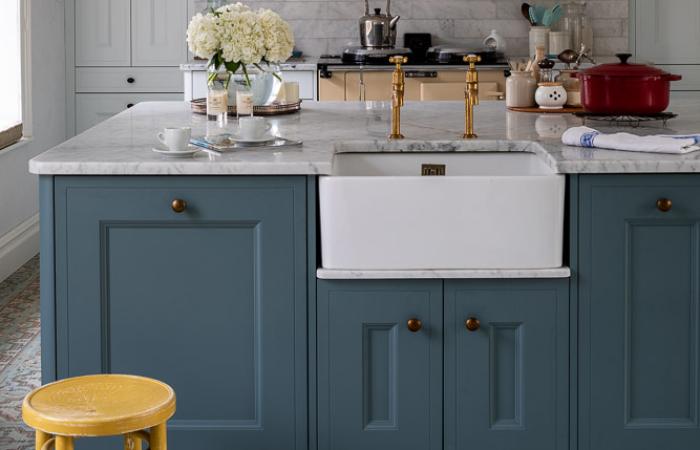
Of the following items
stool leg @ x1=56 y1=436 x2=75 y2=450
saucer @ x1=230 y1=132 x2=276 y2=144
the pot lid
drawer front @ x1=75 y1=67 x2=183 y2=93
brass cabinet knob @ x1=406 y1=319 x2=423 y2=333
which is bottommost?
stool leg @ x1=56 y1=436 x2=75 y2=450

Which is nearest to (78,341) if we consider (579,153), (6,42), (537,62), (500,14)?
(579,153)

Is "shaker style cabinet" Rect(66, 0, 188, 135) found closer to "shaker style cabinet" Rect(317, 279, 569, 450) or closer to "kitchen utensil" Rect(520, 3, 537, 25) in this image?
"kitchen utensil" Rect(520, 3, 537, 25)

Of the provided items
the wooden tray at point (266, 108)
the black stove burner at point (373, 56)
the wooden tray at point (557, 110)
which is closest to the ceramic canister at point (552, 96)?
the wooden tray at point (557, 110)

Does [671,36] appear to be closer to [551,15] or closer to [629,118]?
[551,15]

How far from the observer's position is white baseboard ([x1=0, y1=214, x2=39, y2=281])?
5.42 meters

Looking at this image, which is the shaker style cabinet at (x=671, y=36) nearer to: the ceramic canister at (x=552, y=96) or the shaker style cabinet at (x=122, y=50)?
the shaker style cabinet at (x=122, y=50)

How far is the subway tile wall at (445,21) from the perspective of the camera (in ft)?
22.7

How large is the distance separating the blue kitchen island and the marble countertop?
0.01 meters

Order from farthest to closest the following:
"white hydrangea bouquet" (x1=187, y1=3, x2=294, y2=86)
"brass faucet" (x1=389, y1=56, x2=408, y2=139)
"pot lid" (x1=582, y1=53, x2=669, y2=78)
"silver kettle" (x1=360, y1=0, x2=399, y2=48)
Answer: "silver kettle" (x1=360, y1=0, x2=399, y2=48), "white hydrangea bouquet" (x1=187, y1=3, x2=294, y2=86), "pot lid" (x1=582, y1=53, x2=669, y2=78), "brass faucet" (x1=389, y1=56, x2=408, y2=139)

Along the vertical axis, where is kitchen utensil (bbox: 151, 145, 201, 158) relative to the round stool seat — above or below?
above

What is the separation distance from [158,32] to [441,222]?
174 inches

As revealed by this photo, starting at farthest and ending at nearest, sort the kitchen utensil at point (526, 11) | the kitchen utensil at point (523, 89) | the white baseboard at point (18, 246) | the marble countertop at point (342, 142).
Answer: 1. the kitchen utensil at point (526, 11)
2. the white baseboard at point (18, 246)
3. the kitchen utensil at point (523, 89)
4. the marble countertop at point (342, 142)

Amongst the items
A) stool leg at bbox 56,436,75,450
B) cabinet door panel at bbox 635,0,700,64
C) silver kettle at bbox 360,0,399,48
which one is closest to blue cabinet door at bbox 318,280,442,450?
stool leg at bbox 56,436,75,450

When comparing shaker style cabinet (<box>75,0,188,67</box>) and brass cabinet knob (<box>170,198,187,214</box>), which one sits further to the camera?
shaker style cabinet (<box>75,0,188,67</box>)
